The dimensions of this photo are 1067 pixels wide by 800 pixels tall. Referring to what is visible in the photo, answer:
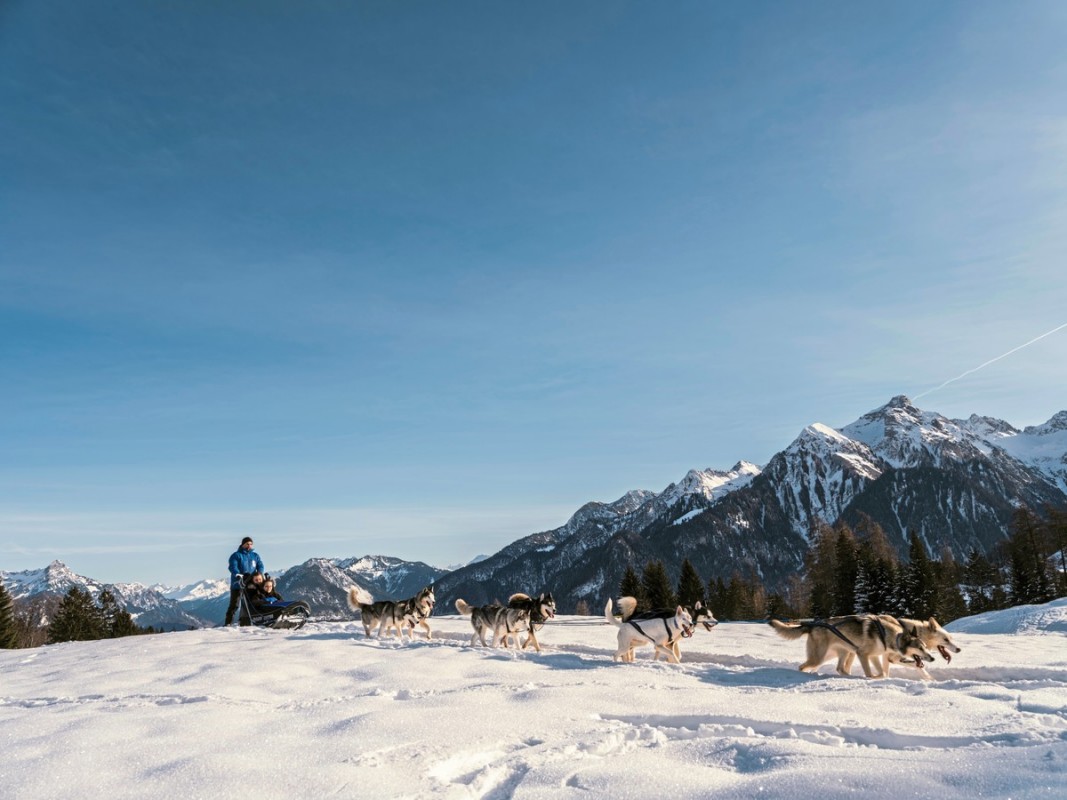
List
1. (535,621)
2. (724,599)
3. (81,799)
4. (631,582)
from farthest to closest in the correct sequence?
(724,599), (631,582), (535,621), (81,799)

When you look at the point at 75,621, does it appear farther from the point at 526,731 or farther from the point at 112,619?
the point at 526,731

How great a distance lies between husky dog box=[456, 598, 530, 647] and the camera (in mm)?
14336

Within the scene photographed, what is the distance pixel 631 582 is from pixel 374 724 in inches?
2198

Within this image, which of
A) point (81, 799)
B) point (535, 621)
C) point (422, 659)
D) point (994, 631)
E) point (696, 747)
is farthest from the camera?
point (994, 631)

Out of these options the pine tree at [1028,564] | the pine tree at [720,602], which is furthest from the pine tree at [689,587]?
the pine tree at [1028,564]

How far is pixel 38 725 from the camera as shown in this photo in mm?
6176

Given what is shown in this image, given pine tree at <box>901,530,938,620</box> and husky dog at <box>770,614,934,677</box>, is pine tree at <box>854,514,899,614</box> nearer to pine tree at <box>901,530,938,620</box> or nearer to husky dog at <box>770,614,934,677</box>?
pine tree at <box>901,530,938,620</box>

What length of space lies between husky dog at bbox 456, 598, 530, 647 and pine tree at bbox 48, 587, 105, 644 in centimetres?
5591

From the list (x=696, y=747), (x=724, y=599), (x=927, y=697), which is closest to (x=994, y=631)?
(x=927, y=697)

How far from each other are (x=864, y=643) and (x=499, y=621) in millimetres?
7776

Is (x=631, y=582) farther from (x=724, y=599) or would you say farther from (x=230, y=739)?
(x=230, y=739)

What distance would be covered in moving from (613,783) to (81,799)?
3498 mm

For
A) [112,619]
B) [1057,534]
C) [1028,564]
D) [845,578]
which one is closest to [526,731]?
[845,578]

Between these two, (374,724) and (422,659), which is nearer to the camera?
(374,724)
